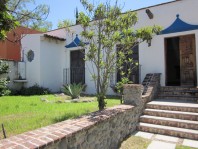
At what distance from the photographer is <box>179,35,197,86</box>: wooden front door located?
9.80 m

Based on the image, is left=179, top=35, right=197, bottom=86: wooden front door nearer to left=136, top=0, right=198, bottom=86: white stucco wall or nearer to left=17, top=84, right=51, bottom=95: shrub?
left=136, top=0, right=198, bottom=86: white stucco wall

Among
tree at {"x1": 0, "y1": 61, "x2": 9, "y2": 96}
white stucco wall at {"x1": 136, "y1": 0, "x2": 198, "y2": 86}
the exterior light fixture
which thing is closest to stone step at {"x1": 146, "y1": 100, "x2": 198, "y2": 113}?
white stucco wall at {"x1": 136, "y1": 0, "x2": 198, "y2": 86}

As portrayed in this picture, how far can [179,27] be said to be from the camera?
9.60m

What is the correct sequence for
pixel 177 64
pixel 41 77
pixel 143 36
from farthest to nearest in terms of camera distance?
pixel 41 77
pixel 177 64
pixel 143 36

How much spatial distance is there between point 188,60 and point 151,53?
5.79 ft

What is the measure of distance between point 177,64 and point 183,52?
5.33 feet

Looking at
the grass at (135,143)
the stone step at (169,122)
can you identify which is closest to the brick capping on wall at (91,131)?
the grass at (135,143)

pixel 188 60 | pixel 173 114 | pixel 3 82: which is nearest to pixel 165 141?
pixel 173 114

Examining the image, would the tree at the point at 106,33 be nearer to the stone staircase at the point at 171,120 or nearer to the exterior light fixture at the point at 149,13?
the stone staircase at the point at 171,120

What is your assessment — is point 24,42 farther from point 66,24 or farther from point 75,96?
point 66,24

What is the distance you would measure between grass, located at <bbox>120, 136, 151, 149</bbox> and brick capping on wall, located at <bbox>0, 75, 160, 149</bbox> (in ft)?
0.44

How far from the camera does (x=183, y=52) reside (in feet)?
33.9

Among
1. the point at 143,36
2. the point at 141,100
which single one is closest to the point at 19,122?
the point at 141,100

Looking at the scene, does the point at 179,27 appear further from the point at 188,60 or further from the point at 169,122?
the point at 169,122
